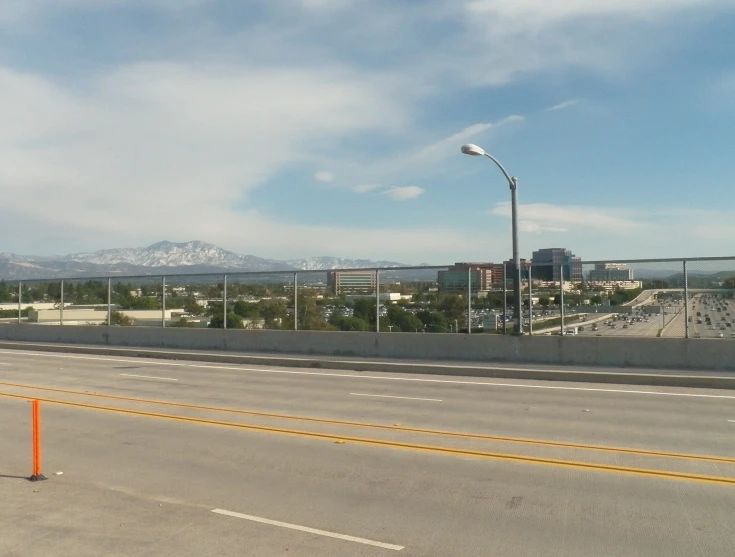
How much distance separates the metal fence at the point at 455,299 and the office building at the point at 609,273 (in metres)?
0.03

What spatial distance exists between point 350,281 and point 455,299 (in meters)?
3.78

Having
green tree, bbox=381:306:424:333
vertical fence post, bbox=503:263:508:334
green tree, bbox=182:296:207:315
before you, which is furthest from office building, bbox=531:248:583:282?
green tree, bbox=182:296:207:315

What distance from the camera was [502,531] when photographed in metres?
6.71

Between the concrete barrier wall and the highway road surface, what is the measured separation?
3.41m

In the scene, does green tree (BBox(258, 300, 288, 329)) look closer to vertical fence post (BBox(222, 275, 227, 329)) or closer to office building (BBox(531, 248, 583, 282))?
vertical fence post (BBox(222, 275, 227, 329))

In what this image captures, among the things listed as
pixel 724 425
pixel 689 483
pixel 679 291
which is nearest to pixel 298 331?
pixel 679 291

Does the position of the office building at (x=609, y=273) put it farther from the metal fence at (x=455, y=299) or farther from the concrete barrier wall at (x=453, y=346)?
the concrete barrier wall at (x=453, y=346)

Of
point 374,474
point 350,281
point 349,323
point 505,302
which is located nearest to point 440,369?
point 505,302

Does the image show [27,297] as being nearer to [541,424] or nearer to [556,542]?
[541,424]

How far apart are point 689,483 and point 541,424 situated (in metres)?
3.97

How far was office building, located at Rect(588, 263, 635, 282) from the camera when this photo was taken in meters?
19.2

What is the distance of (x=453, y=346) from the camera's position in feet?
71.8

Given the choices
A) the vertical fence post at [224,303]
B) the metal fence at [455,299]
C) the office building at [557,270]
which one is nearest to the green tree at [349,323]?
the metal fence at [455,299]

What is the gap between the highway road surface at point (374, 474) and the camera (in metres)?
6.52
